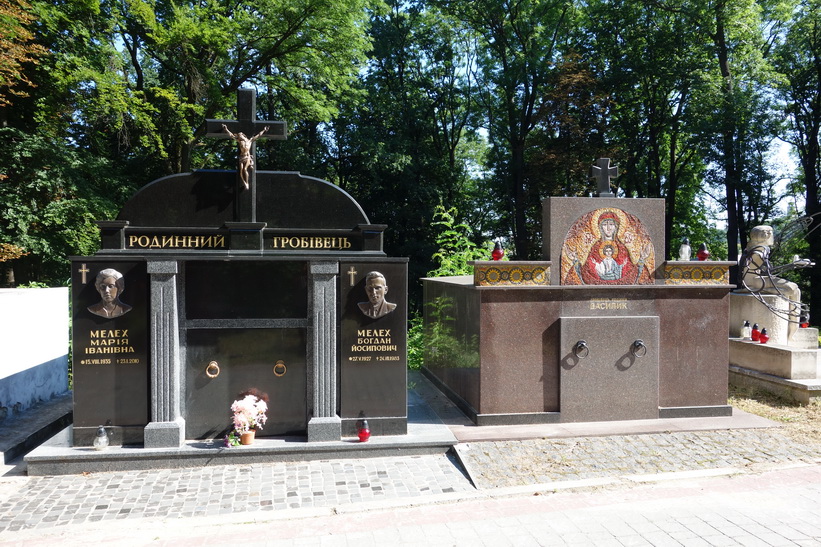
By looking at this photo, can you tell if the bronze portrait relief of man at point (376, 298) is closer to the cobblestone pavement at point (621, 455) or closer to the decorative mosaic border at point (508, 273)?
the decorative mosaic border at point (508, 273)

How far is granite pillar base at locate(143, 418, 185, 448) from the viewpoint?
753cm

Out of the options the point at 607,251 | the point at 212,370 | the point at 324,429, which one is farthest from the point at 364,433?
the point at 607,251

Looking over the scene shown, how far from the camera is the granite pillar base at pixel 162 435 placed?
24.7 feet

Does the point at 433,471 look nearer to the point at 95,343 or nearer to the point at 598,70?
the point at 95,343

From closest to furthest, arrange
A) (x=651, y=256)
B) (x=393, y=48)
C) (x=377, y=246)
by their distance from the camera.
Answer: (x=377, y=246) → (x=651, y=256) → (x=393, y=48)

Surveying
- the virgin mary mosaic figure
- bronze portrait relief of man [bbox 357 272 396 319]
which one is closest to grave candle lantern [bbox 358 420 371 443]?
bronze portrait relief of man [bbox 357 272 396 319]

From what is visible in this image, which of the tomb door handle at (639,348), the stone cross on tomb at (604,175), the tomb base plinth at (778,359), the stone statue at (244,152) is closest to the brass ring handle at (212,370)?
the stone statue at (244,152)

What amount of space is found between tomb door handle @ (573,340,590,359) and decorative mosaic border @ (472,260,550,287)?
1.14 meters

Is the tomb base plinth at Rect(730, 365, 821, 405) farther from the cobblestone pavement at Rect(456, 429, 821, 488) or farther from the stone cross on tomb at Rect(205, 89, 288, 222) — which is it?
the stone cross on tomb at Rect(205, 89, 288, 222)

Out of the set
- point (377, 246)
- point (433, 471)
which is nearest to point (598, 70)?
point (377, 246)

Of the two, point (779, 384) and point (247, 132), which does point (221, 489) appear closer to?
point (247, 132)

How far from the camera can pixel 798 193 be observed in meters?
25.7

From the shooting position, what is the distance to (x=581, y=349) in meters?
9.07

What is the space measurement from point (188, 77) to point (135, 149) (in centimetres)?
469
